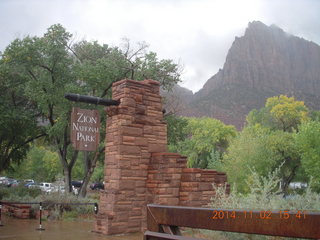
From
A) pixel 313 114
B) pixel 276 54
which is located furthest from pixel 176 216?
pixel 276 54

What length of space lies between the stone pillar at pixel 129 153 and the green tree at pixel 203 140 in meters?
32.7

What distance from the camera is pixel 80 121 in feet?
34.7

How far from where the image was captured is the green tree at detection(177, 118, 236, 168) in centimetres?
4484

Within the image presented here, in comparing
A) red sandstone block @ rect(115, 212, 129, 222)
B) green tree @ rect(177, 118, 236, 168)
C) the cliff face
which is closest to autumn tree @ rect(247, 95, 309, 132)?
green tree @ rect(177, 118, 236, 168)

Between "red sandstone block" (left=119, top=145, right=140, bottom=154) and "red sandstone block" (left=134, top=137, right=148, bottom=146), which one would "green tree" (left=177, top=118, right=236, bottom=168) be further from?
"red sandstone block" (left=119, top=145, right=140, bottom=154)

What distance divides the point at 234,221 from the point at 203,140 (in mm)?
44969

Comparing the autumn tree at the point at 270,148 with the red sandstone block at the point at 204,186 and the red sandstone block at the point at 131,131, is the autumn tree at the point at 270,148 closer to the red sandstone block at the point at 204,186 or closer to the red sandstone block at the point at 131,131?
the red sandstone block at the point at 204,186

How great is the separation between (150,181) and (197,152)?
36.6m

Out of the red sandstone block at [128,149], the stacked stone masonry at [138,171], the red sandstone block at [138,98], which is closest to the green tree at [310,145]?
the stacked stone masonry at [138,171]

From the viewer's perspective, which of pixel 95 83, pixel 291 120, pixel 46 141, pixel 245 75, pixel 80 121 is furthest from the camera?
pixel 245 75

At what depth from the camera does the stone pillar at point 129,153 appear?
9.30 m

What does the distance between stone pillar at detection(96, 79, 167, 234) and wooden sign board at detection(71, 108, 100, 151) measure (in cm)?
96

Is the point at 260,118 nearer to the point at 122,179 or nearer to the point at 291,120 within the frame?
the point at 291,120

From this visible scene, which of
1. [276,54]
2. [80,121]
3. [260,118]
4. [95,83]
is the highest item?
[276,54]
